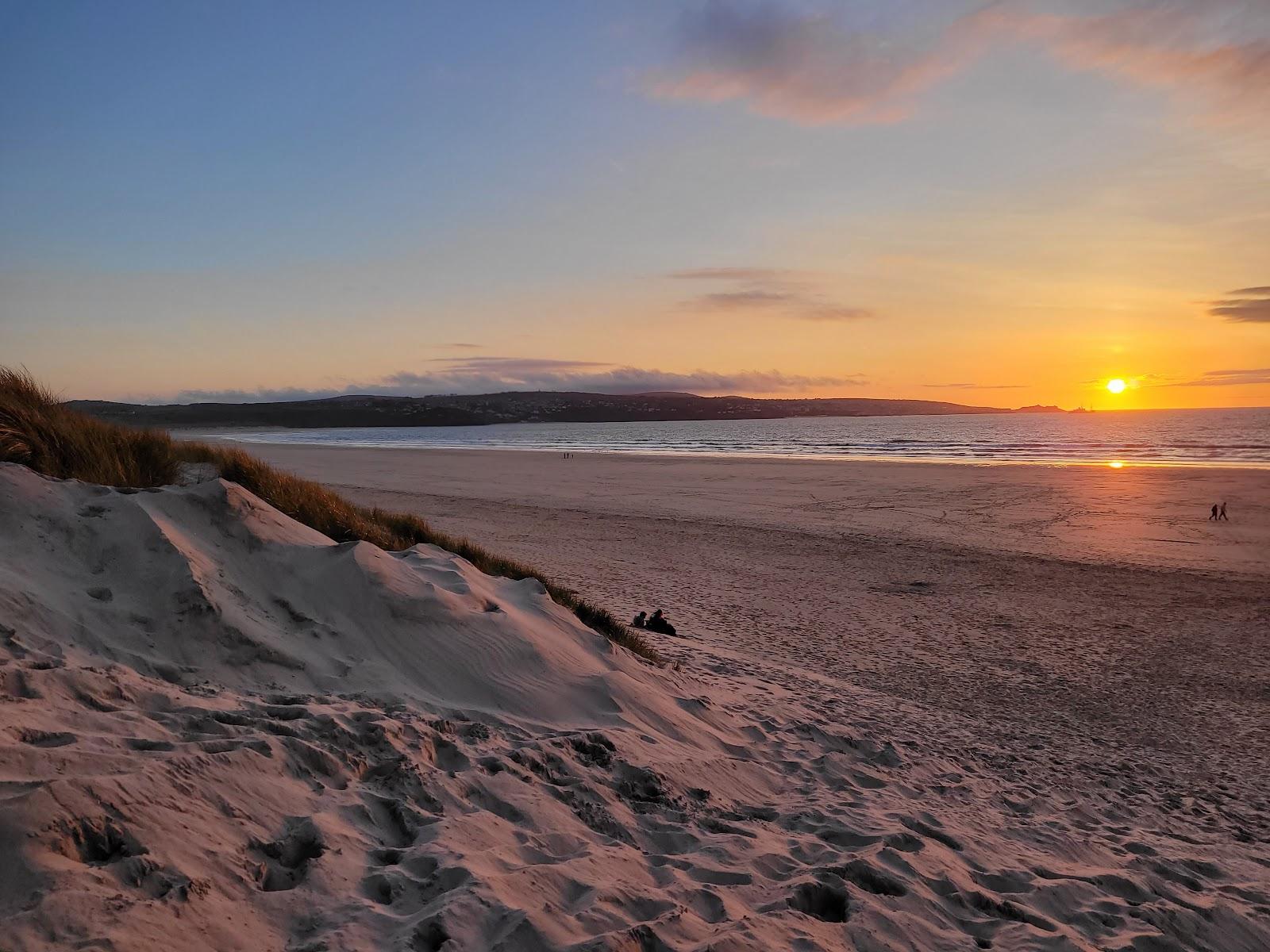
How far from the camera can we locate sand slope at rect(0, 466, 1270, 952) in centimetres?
255

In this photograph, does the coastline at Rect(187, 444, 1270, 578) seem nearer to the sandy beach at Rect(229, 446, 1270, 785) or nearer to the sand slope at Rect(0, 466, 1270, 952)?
the sandy beach at Rect(229, 446, 1270, 785)

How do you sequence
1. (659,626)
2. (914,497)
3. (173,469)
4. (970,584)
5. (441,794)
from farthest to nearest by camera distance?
(914,497) → (970,584) → (659,626) → (173,469) → (441,794)

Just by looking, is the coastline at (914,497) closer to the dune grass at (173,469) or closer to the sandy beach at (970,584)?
the sandy beach at (970,584)

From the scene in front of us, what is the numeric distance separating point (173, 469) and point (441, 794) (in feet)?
13.7

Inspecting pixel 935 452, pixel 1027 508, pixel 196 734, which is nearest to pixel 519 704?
pixel 196 734

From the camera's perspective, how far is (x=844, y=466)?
35.2 meters

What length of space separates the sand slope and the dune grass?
0.67m

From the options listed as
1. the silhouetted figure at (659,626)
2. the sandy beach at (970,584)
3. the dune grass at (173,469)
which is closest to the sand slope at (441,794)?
the dune grass at (173,469)

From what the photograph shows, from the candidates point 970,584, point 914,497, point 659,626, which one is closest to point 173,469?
point 659,626

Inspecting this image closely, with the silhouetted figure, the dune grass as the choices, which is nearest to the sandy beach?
the silhouetted figure

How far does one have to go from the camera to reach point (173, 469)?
6.24m

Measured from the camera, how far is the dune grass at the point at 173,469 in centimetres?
552

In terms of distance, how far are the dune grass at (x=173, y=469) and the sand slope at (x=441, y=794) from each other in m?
0.67

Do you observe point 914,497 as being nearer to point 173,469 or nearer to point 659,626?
point 659,626
